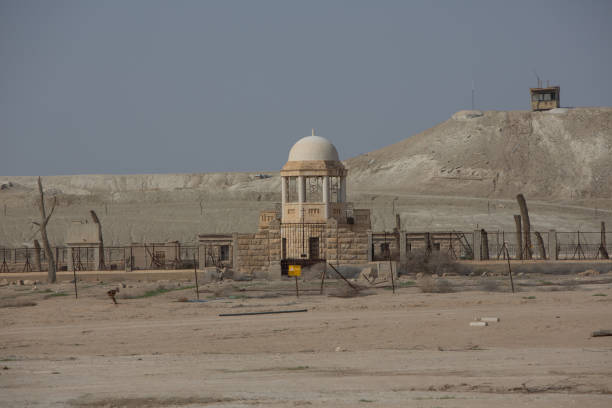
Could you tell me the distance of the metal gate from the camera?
3753 cm

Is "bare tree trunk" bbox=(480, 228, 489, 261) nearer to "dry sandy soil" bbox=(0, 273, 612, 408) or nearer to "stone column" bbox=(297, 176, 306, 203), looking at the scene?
"stone column" bbox=(297, 176, 306, 203)

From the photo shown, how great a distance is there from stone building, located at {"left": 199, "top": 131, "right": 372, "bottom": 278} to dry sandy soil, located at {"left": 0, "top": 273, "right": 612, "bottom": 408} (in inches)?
277

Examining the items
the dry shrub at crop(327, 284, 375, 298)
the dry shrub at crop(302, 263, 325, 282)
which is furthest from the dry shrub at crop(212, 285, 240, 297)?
the dry shrub at crop(302, 263, 325, 282)

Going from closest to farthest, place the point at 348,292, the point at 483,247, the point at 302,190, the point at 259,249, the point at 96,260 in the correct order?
the point at 348,292 < the point at 259,249 < the point at 302,190 < the point at 483,247 < the point at 96,260

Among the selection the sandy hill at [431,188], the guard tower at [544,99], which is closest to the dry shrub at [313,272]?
the sandy hill at [431,188]

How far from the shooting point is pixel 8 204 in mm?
111375

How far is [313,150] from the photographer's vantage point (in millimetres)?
39000

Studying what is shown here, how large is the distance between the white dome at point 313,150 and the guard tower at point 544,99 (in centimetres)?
9444

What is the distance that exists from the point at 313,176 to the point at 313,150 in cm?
119

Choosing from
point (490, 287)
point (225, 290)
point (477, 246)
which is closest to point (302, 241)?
point (477, 246)

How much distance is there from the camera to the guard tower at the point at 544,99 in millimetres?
128500

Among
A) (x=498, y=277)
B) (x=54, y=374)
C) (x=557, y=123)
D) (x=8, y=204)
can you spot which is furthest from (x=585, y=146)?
(x=54, y=374)

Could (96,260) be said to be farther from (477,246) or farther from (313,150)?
(477,246)

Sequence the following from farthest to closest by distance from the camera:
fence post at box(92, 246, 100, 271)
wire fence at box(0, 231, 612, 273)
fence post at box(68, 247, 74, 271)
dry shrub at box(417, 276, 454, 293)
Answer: fence post at box(68, 247, 74, 271) < fence post at box(92, 246, 100, 271) < wire fence at box(0, 231, 612, 273) < dry shrub at box(417, 276, 454, 293)
